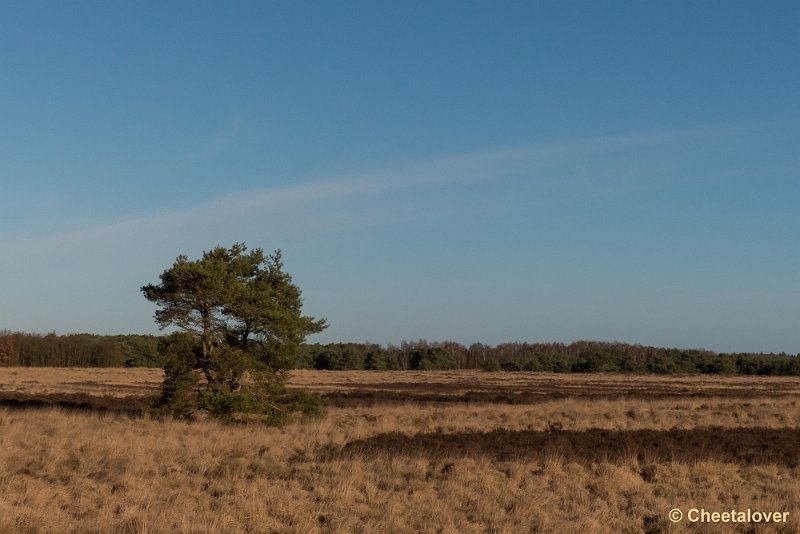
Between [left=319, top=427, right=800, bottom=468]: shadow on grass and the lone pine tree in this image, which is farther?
the lone pine tree

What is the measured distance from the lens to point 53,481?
1343cm

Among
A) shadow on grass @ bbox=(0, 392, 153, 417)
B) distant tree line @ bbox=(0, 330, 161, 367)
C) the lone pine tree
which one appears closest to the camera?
the lone pine tree

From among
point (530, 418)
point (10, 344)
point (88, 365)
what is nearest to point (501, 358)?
point (88, 365)

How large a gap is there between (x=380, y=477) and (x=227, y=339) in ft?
42.3

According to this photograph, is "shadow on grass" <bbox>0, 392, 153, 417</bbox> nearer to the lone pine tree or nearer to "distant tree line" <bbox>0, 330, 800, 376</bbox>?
the lone pine tree

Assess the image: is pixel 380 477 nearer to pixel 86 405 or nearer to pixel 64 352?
pixel 86 405

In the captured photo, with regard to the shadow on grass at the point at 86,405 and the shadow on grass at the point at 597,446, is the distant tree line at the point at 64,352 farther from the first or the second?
the shadow on grass at the point at 597,446

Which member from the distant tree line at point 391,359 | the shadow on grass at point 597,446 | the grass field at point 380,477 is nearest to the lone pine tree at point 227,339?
the grass field at point 380,477

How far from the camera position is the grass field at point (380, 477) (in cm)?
1110

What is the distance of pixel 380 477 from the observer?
46.5 feet

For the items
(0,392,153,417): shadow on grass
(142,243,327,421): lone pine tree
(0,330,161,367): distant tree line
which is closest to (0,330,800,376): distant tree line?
(0,330,161,367): distant tree line

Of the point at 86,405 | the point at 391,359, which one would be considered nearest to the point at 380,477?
the point at 86,405

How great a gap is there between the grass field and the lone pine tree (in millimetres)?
1393

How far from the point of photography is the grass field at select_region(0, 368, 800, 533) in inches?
437
